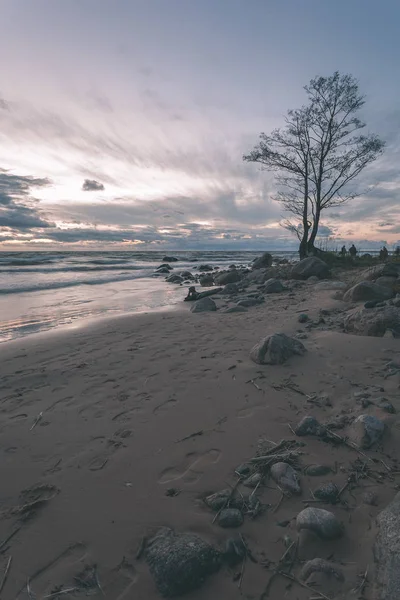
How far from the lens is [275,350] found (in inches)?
190

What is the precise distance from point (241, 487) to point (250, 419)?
98 cm

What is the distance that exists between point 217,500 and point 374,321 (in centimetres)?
443

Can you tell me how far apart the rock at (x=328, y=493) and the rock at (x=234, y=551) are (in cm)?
70

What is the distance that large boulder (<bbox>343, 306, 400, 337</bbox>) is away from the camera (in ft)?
17.7

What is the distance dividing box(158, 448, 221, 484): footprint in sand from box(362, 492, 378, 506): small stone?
1161 millimetres

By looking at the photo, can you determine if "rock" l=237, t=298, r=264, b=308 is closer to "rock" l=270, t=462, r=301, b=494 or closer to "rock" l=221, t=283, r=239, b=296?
"rock" l=221, t=283, r=239, b=296

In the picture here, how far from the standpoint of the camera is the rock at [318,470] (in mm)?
2543

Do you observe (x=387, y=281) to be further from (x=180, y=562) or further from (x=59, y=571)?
(x=59, y=571)

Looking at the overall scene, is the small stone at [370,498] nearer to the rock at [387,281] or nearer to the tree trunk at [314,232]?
the rock at [387,281]

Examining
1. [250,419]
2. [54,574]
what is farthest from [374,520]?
[54,574]

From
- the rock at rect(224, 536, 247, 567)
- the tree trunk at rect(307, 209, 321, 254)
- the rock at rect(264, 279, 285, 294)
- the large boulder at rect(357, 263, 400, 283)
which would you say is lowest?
the rock at rect(224, 536, 247, 567)

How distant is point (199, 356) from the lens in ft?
17.8

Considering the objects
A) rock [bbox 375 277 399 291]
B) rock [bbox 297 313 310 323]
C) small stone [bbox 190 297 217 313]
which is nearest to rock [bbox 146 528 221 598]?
rock [bbox 297 313 310 323]

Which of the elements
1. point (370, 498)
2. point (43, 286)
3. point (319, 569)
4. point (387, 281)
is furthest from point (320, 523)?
point (43, 286)
